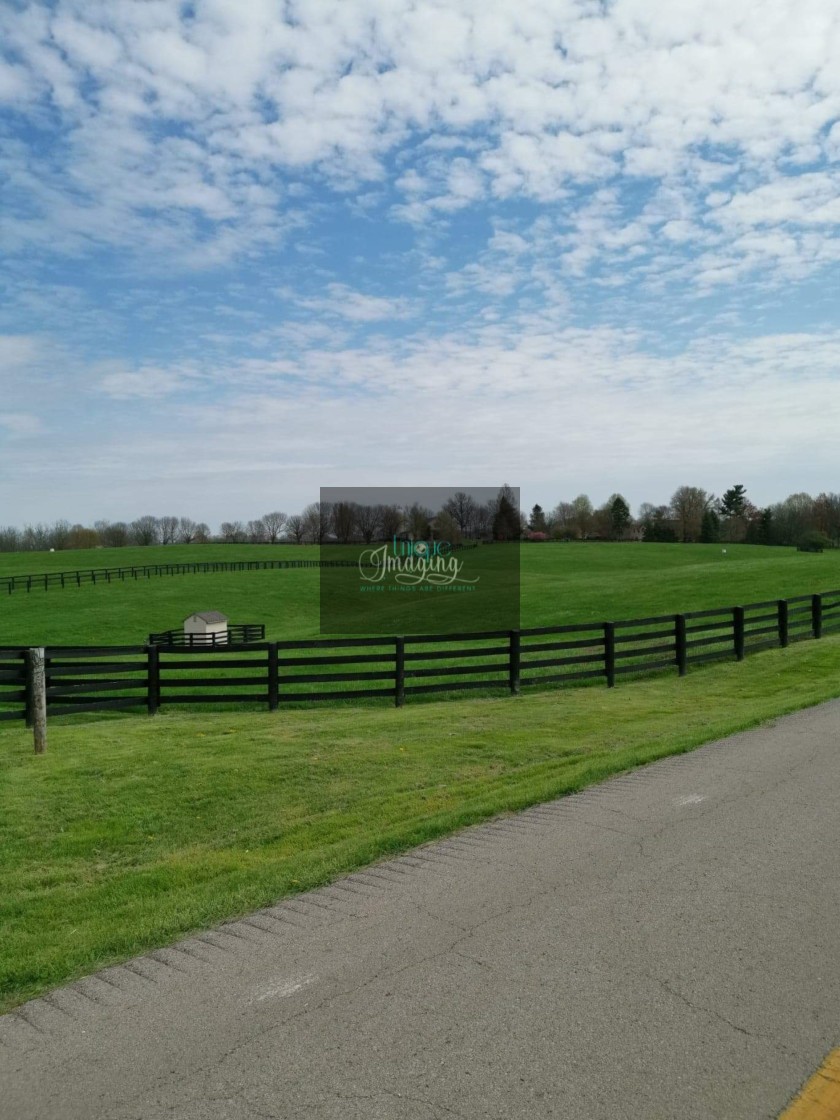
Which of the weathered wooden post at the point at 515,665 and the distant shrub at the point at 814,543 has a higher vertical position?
the distant shrub at the point at 814,543

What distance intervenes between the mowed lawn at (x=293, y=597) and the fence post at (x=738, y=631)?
13424mm

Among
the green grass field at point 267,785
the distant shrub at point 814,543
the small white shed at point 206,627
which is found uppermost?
the distant shrub at point 814,543

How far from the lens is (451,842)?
6.34m

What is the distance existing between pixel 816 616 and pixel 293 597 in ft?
117

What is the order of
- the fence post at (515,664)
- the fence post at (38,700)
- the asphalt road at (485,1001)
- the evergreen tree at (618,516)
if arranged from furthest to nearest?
the evergreen tree at (618,516) < the fence post at (515,664) < the fence post at (38,700) < the asphalt road at (485,1001)

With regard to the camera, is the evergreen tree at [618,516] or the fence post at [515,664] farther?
Answer: the evergreen tree at [618,516]

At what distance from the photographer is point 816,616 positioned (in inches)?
808

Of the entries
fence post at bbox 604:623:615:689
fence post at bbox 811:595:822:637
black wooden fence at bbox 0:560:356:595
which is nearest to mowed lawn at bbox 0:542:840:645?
black wooden fence at bbox 0:560:356:595

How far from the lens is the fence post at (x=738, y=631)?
699 inches

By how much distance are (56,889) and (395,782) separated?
352 cm

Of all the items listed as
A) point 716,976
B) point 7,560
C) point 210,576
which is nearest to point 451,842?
point 716,976

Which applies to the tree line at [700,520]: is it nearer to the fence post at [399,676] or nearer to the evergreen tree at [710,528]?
the evergreen tree at [710,528]

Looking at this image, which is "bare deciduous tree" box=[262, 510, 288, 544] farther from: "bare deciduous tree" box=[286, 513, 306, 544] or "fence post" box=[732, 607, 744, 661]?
"fence post" box=[732, 607, 744, 661]

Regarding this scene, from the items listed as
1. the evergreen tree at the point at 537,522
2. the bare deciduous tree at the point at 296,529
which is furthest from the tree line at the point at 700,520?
the bare deciduous tree at the point at 296,529
